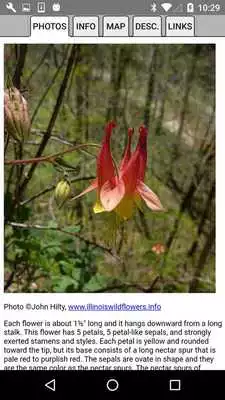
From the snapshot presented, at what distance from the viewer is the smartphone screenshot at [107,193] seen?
96 cm

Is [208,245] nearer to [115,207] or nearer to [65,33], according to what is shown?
[115,207]

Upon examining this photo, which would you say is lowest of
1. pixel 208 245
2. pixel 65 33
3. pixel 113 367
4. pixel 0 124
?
pixel 113 367

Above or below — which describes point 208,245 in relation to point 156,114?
below

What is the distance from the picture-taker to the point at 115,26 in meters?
0.96

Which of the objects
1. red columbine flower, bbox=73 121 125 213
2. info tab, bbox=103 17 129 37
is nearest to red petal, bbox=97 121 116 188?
red columbine flower, bbox=73 121 125 213

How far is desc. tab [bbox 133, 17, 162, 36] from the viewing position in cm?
95

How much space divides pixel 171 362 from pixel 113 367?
69mm

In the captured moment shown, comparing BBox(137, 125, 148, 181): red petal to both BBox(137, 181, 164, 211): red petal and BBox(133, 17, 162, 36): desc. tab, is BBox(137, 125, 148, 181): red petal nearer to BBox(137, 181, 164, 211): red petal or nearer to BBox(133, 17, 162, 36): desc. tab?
BBox(137, 181, 164, 211): red petal

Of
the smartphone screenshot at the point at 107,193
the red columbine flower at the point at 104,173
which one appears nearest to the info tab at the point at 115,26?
the smartphone screenshot at the point at 107,193

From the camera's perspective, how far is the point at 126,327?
3.22 feet

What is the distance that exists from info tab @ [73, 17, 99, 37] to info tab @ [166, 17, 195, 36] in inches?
3.3

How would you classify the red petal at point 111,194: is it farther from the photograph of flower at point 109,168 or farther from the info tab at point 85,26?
the info tab at point 85,26

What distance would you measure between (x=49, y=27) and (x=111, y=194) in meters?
0.20

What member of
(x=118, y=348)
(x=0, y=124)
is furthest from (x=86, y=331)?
(x=0, y=124)
